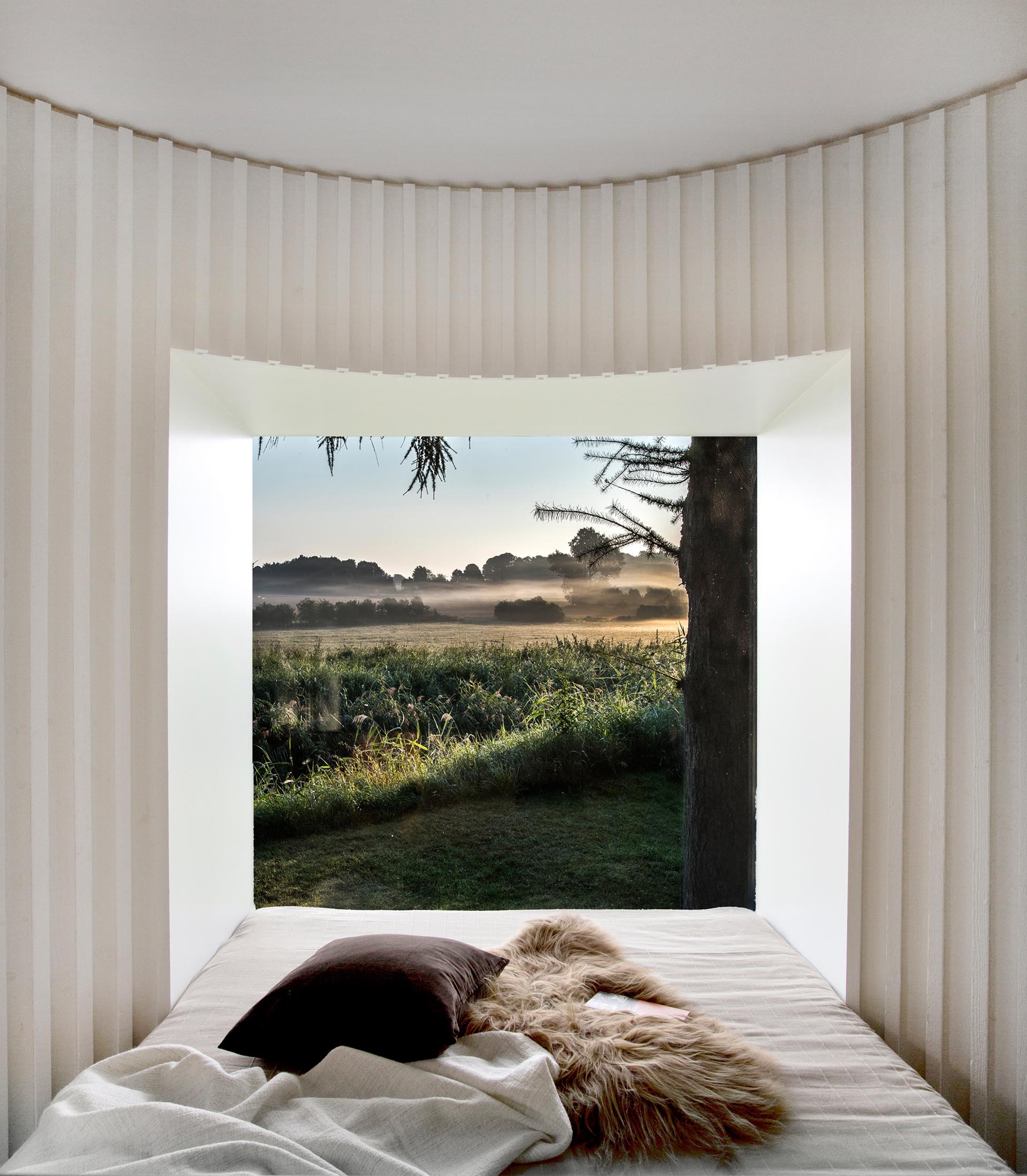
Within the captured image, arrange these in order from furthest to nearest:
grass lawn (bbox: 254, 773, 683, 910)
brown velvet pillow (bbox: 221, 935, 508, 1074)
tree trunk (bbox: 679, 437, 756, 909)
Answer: tree trunk (bbox: 679, 437, 756, 909)
grass lawn (bbox: 254, 773, 683, 910)
brown velvet pillow (bbox: 221, 935, 508, 1074)

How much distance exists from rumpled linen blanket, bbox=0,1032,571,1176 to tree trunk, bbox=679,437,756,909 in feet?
5.80

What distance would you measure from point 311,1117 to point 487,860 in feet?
5.70

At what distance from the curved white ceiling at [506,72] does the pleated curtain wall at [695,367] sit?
0.11 m

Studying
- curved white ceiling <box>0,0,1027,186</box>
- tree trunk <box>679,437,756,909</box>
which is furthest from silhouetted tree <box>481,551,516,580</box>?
curved white ceiling <box>0,0,1027,186</box>

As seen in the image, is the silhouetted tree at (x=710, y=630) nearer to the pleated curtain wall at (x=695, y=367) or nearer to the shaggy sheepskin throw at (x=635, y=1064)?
the pleated curtain wall at (x=695, y=367)

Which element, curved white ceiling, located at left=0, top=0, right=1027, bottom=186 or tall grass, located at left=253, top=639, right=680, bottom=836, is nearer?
curved white ceiling, located at left=0, top=0, right=1027, bottom=186

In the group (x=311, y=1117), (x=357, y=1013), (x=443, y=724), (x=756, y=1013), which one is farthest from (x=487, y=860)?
(x=311, y=1117)

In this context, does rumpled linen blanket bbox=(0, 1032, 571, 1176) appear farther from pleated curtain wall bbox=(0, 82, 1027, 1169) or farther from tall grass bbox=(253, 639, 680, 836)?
tall grass bbox=(253, 639, 680, 836)

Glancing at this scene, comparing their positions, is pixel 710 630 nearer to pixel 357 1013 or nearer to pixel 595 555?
pixel 595 555

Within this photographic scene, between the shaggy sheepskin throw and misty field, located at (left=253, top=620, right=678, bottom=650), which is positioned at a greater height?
misty field, located at (left=253, top=620, right=678, bottom=650)

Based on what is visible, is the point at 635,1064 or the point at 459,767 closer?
the point at 635,1064

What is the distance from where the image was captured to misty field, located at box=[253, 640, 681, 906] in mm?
2949

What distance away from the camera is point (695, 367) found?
1.99 metres

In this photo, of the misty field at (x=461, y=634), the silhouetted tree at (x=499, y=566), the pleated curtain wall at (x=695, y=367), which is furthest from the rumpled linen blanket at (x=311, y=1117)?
the silhouetted tree at (x=499, y=566)
